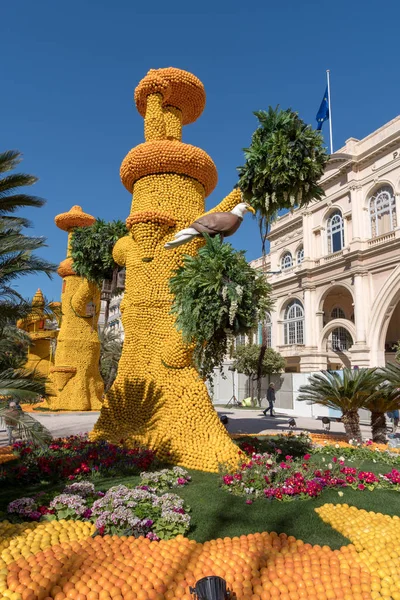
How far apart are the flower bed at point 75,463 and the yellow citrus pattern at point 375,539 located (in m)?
2.96

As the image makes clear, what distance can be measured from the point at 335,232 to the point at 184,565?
Result: 88.5ft

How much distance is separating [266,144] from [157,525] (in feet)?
17.8

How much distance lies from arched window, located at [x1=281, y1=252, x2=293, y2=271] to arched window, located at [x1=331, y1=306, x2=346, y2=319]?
5391 millimetres

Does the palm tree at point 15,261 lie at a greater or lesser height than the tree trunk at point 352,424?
greater

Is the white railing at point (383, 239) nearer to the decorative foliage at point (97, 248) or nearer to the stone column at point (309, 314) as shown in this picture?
the stone column at point (309, 314)

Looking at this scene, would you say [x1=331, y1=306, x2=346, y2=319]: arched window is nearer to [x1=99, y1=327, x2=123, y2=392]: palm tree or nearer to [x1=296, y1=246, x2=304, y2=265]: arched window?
[x1=296, y1=246, x2=304, y2=265]: arched window

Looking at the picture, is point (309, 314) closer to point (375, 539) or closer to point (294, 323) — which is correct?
point (294, 323)

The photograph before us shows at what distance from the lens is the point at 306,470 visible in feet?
20.1

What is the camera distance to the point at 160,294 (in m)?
7.79

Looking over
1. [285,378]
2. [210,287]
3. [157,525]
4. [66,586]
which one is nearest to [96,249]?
[210,287]

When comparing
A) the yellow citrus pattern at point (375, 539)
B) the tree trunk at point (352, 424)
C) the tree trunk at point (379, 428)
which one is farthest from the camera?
the tree trunk at point (379, 428)

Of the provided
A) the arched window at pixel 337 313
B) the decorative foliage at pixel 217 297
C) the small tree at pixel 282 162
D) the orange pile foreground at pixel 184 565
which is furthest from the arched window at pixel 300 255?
the orange pile foreground at pixel 184 565

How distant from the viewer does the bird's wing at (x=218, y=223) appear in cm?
657

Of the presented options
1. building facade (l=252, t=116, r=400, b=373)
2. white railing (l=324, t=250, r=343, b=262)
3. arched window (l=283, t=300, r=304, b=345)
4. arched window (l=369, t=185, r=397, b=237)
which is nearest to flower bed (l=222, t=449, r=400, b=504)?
building facade (l=252, t=116, r=400, b=373)
